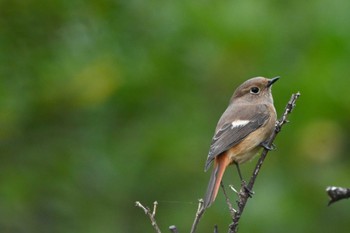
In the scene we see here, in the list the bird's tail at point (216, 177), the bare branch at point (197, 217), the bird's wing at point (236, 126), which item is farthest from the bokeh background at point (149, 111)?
the bare branch at point (197, 217)

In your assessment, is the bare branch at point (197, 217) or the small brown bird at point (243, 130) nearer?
the bare branch at point (197, 217)

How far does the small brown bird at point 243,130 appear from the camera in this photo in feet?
18.8

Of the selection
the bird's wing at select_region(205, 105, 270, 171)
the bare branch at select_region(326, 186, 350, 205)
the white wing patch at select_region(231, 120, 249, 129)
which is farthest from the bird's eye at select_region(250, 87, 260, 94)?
the bare branch at select_region(326, 186, 350, 205)

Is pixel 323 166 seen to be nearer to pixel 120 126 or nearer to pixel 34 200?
pixel 120 126

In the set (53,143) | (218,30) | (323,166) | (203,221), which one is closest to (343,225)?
(323,166)

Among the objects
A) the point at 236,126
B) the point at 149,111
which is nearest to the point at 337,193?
the point at 236,126

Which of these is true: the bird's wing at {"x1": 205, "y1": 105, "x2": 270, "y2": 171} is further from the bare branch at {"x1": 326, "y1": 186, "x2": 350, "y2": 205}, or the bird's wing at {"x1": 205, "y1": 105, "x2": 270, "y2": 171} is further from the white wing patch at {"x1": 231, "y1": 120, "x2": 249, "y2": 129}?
the bare branch at {"x1": 326, "y1": 186, "x2": 350, "y2": 205}

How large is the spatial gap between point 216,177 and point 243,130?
2.32ft

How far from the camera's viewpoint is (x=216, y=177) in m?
5.41

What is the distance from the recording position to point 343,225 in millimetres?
8820

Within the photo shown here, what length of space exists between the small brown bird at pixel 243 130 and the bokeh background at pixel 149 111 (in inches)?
78.8

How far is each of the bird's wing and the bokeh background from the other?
223 centimetres

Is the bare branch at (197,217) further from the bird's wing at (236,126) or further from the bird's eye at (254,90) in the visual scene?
the bird's eye at (254,90)

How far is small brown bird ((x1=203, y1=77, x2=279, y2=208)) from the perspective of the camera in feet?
18.8
